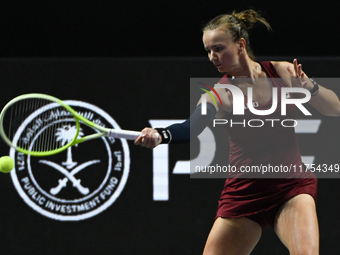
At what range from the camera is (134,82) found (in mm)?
3896

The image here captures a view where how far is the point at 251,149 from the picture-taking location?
2.51 meters

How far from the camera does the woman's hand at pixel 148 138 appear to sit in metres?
2.27

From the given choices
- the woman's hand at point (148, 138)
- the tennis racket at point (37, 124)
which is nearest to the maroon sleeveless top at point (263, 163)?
the woman's hand at point (148, 138)

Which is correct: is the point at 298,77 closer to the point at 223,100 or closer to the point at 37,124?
the point at 223,100

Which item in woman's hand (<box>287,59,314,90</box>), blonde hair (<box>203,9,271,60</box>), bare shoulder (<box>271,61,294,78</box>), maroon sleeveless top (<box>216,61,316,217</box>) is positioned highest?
blonde hair (<box>203,9,271,60</box>)

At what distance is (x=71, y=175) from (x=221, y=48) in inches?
70.9

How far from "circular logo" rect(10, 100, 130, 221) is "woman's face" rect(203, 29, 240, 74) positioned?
152 centimetres

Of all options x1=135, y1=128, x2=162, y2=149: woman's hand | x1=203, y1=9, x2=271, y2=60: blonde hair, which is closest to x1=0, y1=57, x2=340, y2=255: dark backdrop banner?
x1=203, y1=9, x2=271, y2=60: blonde hair

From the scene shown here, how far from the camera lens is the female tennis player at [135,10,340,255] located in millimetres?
2438

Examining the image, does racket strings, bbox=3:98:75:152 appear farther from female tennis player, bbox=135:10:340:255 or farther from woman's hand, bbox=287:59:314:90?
woman's hand, bbox=287:59:314:90

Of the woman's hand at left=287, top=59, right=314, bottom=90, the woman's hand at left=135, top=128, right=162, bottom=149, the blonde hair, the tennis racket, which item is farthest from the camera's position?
the tennis racket

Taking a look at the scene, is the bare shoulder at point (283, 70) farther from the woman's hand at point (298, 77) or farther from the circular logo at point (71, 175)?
the circular logo at point (71, 175)

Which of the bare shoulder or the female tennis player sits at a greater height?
the bare shoulder

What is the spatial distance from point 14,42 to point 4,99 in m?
0.45
